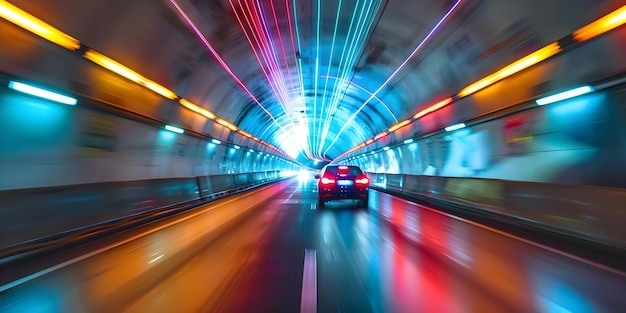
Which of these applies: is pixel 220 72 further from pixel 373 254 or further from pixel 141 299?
pixel 141 299

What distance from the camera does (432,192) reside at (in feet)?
56.9

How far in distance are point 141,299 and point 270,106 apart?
79.7ft

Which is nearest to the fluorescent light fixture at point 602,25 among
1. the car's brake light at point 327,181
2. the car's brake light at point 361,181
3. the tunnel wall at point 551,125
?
the tunnel wall at point 551,125

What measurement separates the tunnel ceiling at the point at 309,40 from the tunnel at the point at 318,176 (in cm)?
7

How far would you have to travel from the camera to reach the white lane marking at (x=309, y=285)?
3.88m

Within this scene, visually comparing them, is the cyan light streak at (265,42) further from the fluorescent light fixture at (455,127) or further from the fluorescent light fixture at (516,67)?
the fluorescent light fixture at (455,127)

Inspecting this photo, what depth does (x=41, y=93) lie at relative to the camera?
26.0 ft

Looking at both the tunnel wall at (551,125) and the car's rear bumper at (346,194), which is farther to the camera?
the car's rear bumper at (346,194)

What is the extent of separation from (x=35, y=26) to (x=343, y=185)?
34.8 feet

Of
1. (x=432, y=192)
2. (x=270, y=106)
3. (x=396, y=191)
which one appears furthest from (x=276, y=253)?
(x=270, y=106)

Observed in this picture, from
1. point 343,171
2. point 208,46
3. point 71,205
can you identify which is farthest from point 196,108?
point 71,205

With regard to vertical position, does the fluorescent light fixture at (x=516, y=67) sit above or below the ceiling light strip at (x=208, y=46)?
below

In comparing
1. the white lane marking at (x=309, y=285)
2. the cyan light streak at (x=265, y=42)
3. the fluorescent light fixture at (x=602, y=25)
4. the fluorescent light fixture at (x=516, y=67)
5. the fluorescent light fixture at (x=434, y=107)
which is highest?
the cyan light streak at (x=265, y=42)

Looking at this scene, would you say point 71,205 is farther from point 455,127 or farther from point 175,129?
point 455,127
